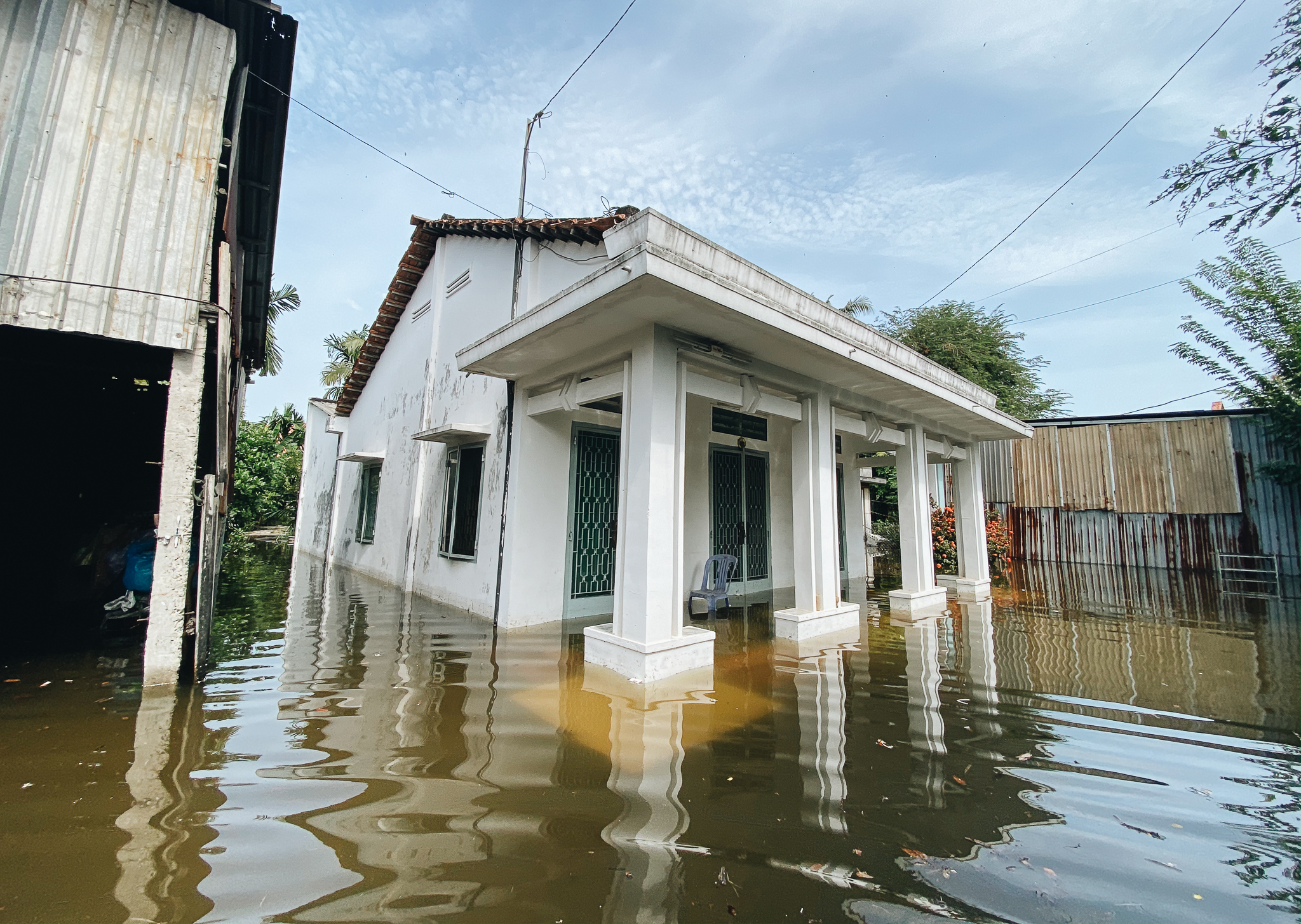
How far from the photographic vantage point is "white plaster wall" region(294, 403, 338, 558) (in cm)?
1311

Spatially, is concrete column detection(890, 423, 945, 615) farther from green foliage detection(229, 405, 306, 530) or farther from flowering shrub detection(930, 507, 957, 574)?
green foliage detection(229, 405, 306, 530)

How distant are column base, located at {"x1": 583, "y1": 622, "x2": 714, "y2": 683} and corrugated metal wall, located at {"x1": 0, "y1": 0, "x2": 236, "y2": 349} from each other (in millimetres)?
3627

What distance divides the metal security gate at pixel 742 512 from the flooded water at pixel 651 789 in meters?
3.08

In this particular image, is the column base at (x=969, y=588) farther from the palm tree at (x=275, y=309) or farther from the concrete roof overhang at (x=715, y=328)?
the palm tree at (x=275, y=309)

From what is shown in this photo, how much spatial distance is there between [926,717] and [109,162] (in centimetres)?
641

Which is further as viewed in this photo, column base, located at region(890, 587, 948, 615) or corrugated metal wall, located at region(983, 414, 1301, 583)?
corrugated metal wall, located at region(983, 414, 1301, 583)

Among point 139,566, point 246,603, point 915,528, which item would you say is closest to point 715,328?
point 915,528

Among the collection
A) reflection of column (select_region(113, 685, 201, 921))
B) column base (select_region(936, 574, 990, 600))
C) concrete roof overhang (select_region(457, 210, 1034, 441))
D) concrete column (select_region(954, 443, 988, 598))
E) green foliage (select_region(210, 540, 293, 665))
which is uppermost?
concrete roof overhang (select_region(457, 210, 1034, 441))

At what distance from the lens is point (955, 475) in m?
8.64

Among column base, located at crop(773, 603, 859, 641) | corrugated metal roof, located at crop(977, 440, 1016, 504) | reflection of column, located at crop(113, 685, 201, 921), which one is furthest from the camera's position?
corrugated metal roof, located at crop(977, 440, 1016, 504)

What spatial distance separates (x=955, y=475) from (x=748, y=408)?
5412mm

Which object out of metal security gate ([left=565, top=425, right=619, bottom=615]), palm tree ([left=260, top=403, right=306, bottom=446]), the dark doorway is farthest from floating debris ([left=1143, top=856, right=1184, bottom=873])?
palm tree ([left=260, top=403, right=306, bottom=446])

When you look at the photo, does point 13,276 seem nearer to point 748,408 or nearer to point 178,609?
point 178,609

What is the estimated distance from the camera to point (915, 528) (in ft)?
22.8
